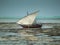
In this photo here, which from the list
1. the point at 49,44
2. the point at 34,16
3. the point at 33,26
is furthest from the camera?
the point at 34,16

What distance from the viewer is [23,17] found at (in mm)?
26328

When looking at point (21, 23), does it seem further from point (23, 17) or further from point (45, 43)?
point (45, 43)

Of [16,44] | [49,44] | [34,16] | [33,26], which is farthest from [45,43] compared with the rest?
[34,16]

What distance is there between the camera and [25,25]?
25.1 m

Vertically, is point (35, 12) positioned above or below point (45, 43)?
above

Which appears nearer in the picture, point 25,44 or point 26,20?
point 25,44

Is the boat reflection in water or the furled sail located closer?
the boat reflection in water

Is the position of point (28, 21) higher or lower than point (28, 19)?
lower

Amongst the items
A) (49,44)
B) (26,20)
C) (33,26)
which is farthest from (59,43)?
(26,20)

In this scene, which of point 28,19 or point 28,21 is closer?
point 28,21

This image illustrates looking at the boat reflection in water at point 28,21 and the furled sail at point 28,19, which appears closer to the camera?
the boat reflection in water at point 28,21

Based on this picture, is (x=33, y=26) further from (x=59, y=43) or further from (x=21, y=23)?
(x=59, y=43)

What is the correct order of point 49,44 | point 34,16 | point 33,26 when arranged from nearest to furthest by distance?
point 49,44 < point 33,26 < point 34,16

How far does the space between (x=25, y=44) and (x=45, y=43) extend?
38.9 inches
